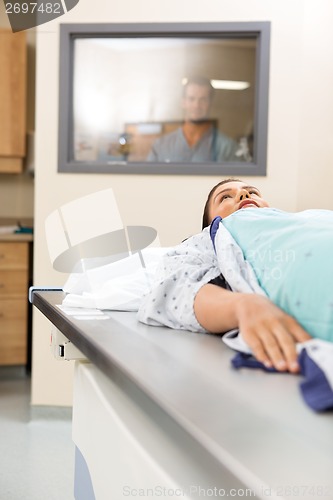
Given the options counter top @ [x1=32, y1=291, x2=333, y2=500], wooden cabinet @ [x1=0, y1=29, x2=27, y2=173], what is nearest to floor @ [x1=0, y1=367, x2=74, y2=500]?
counter top @ [x1=32, y1=291, x2=333, y2=500]

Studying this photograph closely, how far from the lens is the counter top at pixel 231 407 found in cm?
Result: 68

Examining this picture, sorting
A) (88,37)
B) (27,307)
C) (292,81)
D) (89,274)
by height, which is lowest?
(27,307)

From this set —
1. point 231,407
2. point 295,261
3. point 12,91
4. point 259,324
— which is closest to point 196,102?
point 12,91

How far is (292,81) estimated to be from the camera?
10.6 ft

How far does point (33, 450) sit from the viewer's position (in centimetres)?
290

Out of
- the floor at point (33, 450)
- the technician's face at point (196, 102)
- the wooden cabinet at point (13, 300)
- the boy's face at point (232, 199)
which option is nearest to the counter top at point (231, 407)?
the boy's face at point (232, 199)

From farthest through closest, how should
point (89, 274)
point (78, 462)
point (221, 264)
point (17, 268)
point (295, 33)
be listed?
point (17, 268) < point (295, 33) < point (89, 274) < point (78, 462) < point (221, 264)

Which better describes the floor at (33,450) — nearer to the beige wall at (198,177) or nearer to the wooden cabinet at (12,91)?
the beige wall at (198,177)

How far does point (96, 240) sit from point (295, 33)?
1333mm

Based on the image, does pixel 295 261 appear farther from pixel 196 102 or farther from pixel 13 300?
pixel 13 300

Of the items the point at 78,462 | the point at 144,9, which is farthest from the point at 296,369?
the point at 144,9

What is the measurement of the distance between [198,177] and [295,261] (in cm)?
214

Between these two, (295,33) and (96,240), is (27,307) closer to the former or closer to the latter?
(96,240)

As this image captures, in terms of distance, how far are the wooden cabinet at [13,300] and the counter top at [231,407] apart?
295cm
